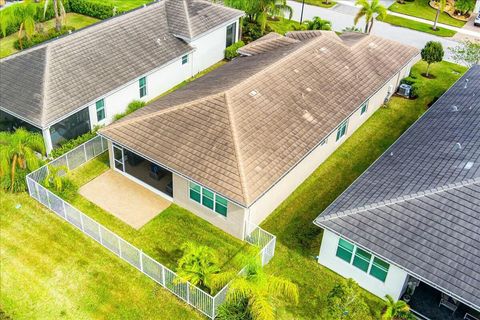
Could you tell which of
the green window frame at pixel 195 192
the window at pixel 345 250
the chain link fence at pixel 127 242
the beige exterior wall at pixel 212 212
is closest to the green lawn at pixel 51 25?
the chain link fence at pixel 127 242

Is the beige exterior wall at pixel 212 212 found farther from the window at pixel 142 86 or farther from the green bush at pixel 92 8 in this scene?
the green bush at pixel 92 8

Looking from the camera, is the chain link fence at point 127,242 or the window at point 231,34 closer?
the chain link fence at point 127,242

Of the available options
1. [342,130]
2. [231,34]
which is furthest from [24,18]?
[342,130]

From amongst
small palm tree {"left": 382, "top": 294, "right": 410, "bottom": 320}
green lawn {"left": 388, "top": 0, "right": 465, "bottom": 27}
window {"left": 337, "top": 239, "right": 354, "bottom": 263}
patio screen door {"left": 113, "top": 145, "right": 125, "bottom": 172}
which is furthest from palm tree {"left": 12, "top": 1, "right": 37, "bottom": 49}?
green lawn {"left": 388, "top": 0, "right": 465, "bottom": 27}

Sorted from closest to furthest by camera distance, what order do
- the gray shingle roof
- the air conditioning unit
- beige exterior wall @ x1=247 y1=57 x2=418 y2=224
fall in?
beige exterior wall @ x1=247 y1=57 x2=418 y2=224
the gray shingle roof
the air conditioning unit

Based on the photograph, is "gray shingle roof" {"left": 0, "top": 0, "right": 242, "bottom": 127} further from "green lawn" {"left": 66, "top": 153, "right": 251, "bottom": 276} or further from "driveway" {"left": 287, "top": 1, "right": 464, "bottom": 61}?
"driveway" {"left": 287, "top": 1, "right": 464, "bottom": 61}

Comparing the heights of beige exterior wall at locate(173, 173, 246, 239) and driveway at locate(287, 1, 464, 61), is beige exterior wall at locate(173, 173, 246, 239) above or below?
below

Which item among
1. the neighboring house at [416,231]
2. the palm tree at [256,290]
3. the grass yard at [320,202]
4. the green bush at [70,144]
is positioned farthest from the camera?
the green bush at [70,144]
